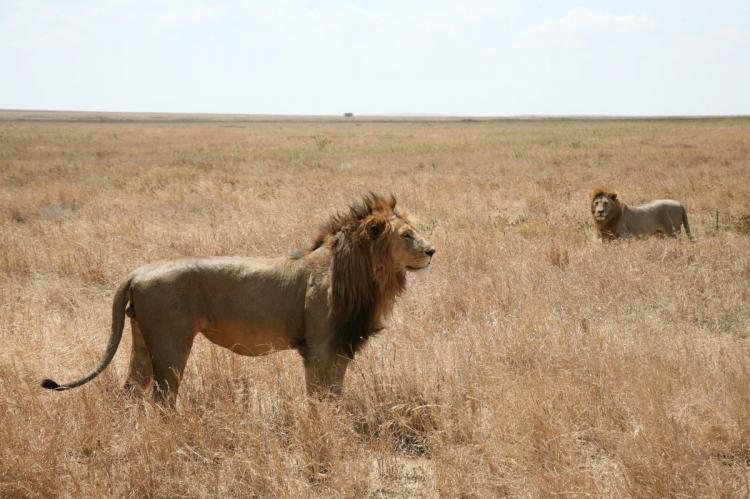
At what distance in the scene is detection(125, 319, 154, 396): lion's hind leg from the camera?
4.34m

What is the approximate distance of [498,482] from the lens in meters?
3.48

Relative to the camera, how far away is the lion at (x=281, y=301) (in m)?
4.16

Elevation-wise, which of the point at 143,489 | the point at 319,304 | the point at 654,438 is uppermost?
the point at 319,304

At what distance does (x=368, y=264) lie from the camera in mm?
4523

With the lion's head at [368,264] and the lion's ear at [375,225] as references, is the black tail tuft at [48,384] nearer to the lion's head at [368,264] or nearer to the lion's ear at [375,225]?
the lion's head at [368,264]

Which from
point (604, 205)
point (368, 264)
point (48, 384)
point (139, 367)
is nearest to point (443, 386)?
point (368, 264)

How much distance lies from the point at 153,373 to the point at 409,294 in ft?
11.9

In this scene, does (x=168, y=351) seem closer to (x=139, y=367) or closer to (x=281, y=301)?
(x=139, y=367)

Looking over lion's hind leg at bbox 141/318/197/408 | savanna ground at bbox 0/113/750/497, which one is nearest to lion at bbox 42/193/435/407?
lion's hind leg at bbox 141/318/197/408

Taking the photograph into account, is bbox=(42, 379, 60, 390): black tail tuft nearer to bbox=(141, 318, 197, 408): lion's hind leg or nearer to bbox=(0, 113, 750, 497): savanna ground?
bbox=(0, 113, 750, 497): savanna ground

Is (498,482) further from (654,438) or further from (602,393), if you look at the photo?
(602,393)

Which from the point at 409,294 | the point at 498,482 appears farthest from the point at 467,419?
the point at 409,294

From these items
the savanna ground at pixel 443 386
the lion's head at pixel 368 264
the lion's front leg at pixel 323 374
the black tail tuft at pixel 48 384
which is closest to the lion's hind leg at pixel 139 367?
the savanna ground at pixel 443 386

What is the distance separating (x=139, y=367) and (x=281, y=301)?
109 cm
